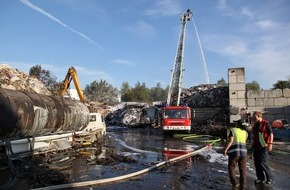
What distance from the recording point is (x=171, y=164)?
38.4 feet

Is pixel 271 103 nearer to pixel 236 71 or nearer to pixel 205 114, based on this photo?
pixel 236 71

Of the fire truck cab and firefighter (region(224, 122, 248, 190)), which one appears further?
the fire truck cab

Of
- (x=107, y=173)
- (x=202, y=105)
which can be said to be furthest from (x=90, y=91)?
(x=107, y=173)

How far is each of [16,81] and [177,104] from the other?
1611 cm

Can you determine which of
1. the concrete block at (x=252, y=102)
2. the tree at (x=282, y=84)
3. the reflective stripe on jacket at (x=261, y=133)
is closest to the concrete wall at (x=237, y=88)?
the concrete block at (x=252, y=102)

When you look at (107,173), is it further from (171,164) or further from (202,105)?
(202,105)

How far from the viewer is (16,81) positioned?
20891 millimetres

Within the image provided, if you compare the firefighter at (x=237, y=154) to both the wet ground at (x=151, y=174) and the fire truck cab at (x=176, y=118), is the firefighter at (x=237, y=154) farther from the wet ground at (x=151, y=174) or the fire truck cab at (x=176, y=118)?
the fire truck cab at (x=176, y=118)

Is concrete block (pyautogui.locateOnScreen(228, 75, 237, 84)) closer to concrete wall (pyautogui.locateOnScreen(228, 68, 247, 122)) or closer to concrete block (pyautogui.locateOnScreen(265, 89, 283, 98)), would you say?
concrete wall (pyautogui.locateOnScreen(228, 68, 247, 122))

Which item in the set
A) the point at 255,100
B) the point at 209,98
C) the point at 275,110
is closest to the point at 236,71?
the point at 255,100

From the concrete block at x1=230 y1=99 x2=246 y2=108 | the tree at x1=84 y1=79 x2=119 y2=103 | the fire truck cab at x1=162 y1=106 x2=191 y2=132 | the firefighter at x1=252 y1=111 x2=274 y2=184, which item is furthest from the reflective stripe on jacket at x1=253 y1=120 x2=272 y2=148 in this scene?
the tree at x1=84 y1=79 x2=119 y2=103

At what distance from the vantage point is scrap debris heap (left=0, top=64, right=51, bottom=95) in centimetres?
1972

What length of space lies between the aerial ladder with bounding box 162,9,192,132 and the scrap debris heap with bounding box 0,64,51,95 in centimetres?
977

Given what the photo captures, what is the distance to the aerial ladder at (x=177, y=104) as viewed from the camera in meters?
25.6
